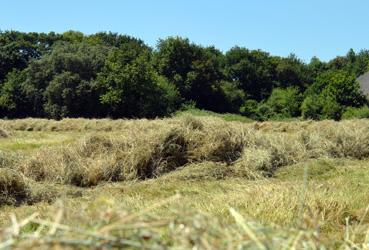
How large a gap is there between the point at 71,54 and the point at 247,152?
1760 inches

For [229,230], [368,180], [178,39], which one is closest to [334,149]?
[368,180]

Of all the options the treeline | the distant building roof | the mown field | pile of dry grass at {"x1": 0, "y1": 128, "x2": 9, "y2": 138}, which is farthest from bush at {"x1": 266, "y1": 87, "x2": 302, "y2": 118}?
the mown field

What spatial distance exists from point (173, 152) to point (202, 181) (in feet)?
6.35

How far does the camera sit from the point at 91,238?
2072 mm

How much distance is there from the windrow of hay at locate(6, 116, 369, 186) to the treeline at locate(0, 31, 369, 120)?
112 feet

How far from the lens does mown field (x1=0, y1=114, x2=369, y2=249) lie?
2.34 metres

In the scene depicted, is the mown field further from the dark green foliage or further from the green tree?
the green tree

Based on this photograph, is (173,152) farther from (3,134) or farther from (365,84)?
(365,84)

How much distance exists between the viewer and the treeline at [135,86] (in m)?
52.4

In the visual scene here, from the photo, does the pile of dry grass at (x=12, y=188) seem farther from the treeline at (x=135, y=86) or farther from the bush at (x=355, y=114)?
the treeline at (x=135, y=86)

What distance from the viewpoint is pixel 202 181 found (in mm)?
12336

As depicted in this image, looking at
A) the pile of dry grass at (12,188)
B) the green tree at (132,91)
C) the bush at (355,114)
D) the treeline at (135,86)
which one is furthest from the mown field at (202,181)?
the treeline at (135,86)

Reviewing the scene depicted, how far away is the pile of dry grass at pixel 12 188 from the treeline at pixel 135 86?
40.2m

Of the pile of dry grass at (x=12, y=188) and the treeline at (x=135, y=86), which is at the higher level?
the treeline at (x=135, y=86)
